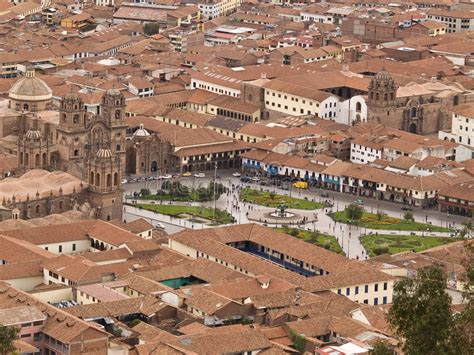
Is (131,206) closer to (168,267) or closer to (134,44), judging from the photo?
(168,267)

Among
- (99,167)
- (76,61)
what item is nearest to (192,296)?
(99,167)

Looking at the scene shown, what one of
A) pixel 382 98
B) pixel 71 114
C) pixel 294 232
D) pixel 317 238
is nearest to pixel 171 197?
pixel 71 114

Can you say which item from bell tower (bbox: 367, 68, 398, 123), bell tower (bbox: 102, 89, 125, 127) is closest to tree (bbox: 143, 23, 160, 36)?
bell tower (bbox: 367, 68, 398, 123)

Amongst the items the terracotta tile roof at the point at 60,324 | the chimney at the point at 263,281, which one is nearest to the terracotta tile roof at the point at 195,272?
the chimney at the point at 263,281

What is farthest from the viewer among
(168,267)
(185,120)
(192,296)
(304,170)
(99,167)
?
(185,120)

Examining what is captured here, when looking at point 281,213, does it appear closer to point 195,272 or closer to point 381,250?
point 381,250

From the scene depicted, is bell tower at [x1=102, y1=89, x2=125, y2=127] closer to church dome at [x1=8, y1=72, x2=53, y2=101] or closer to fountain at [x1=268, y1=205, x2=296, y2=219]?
church dome at [x1=8, y1=72, x2=53, y2=101]

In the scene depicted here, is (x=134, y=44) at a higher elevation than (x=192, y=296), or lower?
lower
